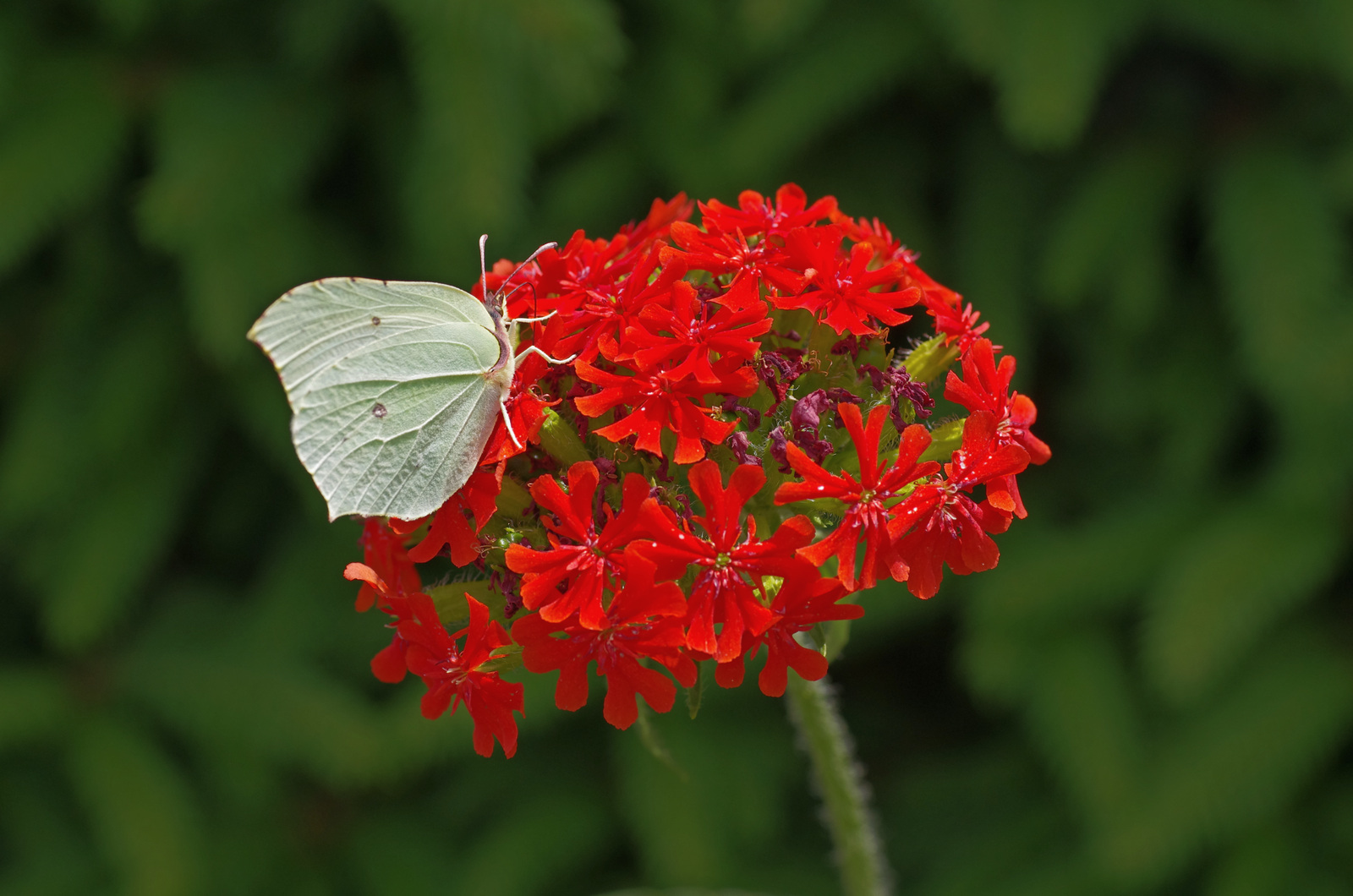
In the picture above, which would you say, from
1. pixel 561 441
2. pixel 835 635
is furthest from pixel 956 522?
pixel 561 441

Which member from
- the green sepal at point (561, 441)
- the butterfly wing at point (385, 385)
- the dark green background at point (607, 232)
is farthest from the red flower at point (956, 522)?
the dark green background at point (607, 232)

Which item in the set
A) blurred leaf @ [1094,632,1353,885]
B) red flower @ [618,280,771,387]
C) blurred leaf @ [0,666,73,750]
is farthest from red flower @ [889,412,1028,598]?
blurred leaf @ [0,666,73,750]

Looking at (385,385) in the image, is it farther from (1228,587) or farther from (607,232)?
(1228,587)

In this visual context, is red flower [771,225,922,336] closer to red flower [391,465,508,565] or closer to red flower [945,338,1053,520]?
red flower [945,338,1053,520]

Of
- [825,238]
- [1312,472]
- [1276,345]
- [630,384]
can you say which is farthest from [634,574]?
[1312,472]

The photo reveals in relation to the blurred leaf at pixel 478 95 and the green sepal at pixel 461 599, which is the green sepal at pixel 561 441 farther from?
the blurred leaf at pixel 478 95
